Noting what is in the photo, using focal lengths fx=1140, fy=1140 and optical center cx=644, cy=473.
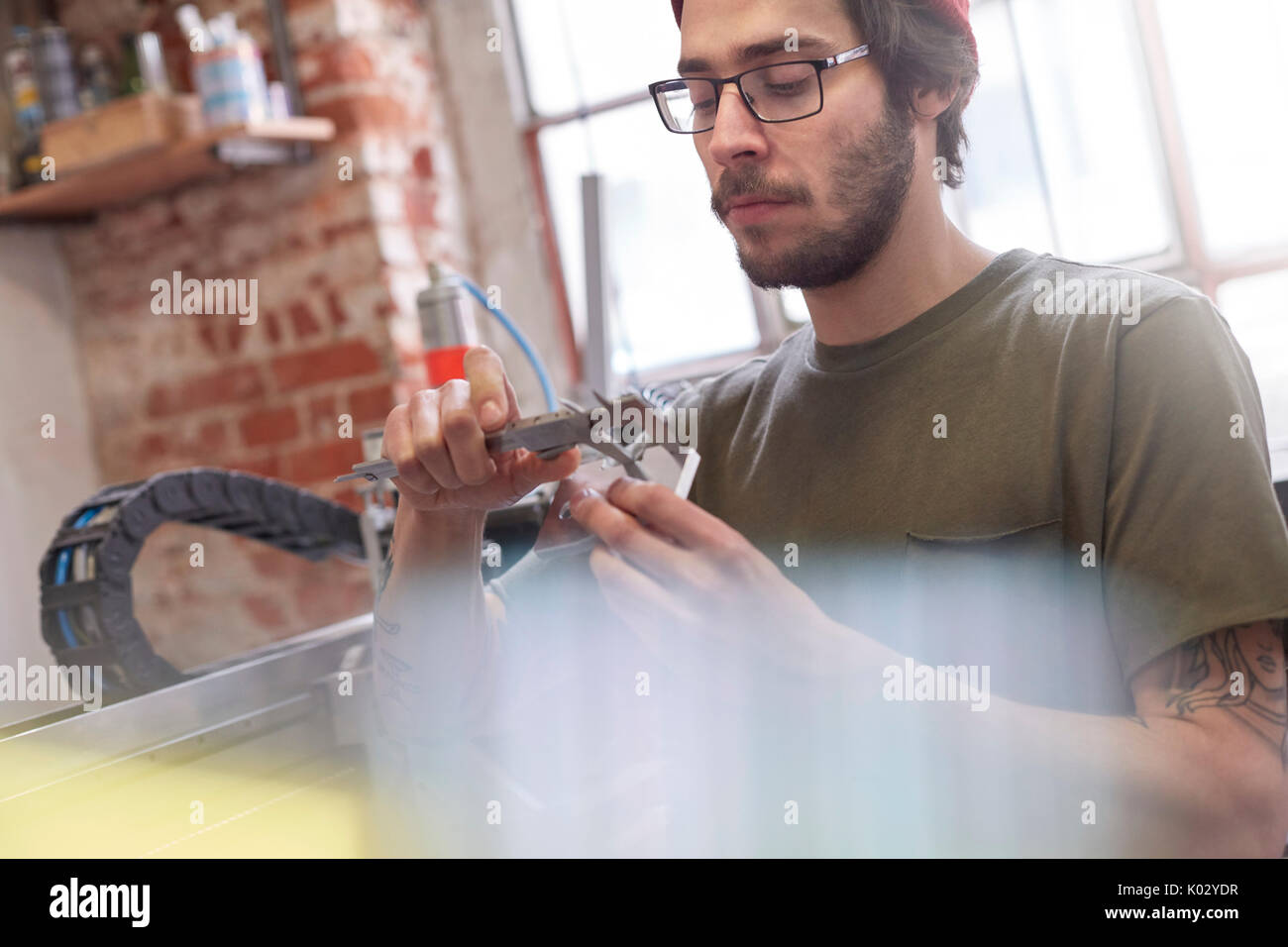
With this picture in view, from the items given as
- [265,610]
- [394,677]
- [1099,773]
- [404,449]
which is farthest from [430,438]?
[265,610]

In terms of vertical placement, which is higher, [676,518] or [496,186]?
[496,186]

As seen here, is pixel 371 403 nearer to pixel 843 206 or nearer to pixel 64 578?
pixel 64 578

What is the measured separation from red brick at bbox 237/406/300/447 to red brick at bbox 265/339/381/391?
5cm

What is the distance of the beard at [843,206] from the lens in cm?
88

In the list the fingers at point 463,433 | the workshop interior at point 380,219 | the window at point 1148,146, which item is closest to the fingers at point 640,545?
the fingers at point 463,433

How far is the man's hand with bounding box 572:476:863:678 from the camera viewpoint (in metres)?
0.61

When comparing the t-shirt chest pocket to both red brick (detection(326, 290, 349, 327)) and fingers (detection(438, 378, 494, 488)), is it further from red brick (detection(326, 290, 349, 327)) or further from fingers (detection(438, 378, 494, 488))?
red brick (detection(326, 290, 349, 327))

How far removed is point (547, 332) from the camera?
2.17 metres

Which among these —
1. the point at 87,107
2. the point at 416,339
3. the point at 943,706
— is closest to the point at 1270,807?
the point at 943,706

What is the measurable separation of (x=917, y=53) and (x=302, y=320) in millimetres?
1369

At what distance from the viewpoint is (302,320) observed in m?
2.01

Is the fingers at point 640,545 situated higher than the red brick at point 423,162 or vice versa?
the red brick at point 423,162

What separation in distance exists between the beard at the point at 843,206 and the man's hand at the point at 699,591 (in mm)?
329

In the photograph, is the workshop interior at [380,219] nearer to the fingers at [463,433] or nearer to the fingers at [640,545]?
the fingers at [463,433]
